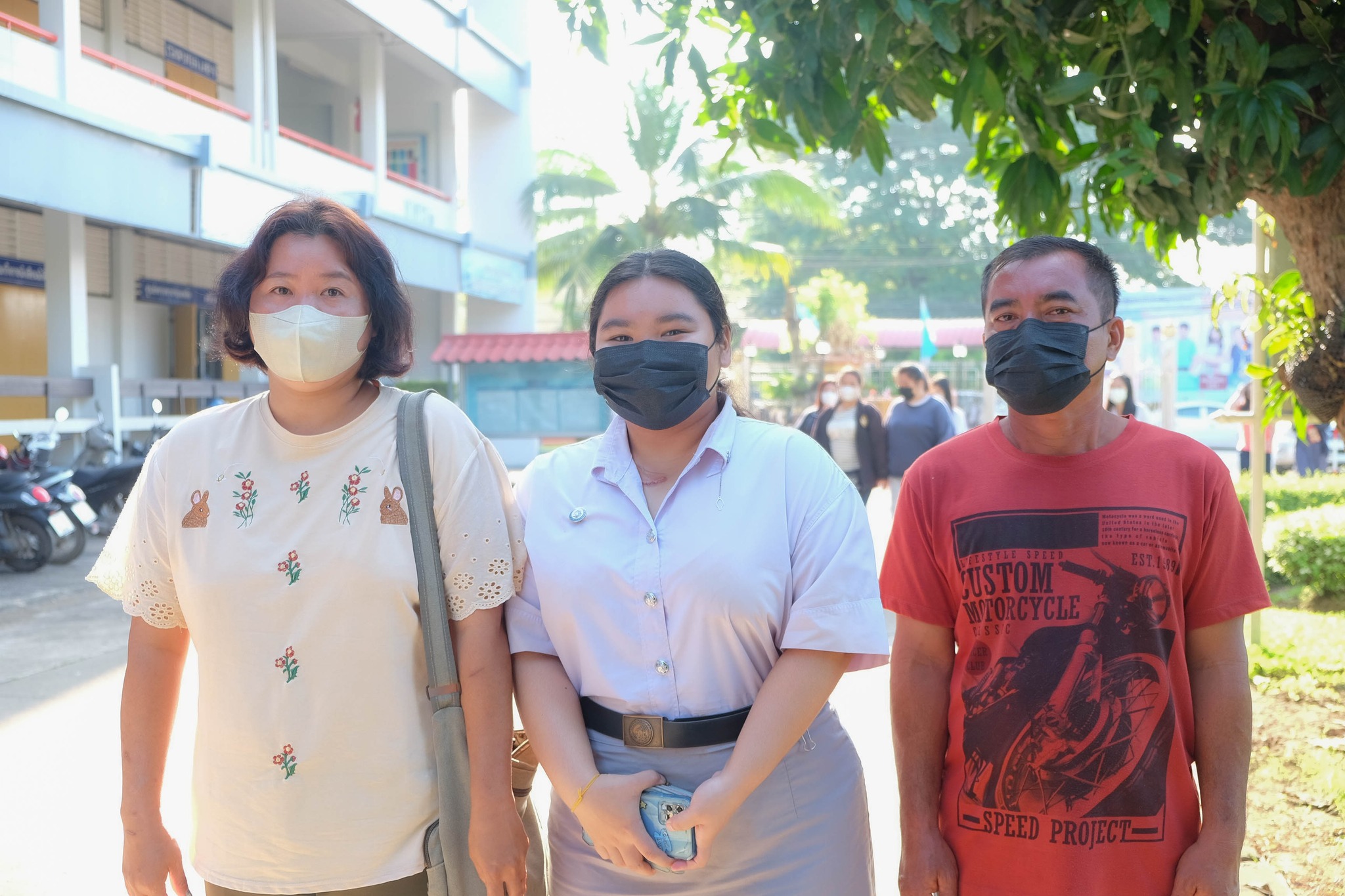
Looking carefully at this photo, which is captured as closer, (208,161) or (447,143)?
(208,161)

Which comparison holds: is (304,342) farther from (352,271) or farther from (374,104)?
(374,104)

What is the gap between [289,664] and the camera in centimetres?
218

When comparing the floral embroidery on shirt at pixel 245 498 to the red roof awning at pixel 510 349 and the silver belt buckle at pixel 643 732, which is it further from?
the red roof awning at pixel 510 349

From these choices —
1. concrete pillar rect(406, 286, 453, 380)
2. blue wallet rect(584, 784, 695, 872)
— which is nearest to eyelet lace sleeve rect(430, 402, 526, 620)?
blue wallet rect(584, 784, 695, 872)

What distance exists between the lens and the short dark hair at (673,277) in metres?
2.31

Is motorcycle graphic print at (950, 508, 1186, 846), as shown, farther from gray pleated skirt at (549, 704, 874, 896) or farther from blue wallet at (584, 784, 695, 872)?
blue wallet at (584, 784, 695, 872)

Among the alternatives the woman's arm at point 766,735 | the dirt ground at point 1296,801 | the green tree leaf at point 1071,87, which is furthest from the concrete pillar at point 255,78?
the woman's arm at point 766,735

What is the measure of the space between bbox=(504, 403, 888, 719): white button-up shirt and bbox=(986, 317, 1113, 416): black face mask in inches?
14.9

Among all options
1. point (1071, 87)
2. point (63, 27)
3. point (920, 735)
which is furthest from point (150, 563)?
point (63, 27)

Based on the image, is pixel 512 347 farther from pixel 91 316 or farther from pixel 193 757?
pixel 193 757

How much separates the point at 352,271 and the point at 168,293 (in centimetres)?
1663

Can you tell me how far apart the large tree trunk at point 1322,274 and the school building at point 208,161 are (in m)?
9.06

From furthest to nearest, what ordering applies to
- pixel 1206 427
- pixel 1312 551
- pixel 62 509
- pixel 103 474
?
pixel 1206 427 < pixel 103 474 < pixel 62 509 < pixel 1312 551

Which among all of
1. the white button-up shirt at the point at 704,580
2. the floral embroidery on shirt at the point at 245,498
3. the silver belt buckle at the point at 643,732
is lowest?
the silver belt buckle at the point at 643,732
